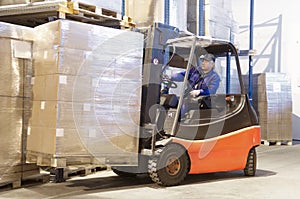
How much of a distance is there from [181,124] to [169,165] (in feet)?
1.68

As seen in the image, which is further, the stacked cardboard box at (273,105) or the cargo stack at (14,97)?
the stacked cardboard box at (273,105)

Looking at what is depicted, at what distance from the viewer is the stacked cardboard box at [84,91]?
4.43 m

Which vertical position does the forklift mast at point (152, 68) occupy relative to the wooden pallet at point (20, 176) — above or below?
above

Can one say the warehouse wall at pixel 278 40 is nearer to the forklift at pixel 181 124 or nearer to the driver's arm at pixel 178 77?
the forklift at pixel 181 124

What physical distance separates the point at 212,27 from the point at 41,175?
5.26 metres

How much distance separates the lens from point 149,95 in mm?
5227

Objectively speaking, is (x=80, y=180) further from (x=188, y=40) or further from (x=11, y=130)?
(x=188, y=40)

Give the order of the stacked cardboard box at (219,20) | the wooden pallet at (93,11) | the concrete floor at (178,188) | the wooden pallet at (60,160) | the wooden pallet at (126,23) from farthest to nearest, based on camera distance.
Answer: the stacked cardboard box at (219,20) < the wooden pallet at (126,23) < the wooden pallet at (93,11) < the concrete floor at (178,188) < the wooden pallet at (60,160)

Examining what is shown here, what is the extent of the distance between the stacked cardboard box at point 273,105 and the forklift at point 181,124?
4989 millimetres

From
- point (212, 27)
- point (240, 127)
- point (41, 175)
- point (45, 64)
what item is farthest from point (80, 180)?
point (212, 27)

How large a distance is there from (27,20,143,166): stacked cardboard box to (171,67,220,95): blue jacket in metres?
0.78

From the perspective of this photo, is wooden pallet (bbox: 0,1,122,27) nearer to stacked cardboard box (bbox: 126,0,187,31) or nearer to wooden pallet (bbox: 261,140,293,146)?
stacked cardboard box (bbox: 126,0,187,31)

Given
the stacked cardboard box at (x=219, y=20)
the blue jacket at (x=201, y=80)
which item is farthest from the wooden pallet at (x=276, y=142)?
the blue jacket at (x=201, y=80)

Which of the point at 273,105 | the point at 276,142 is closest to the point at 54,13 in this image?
the point at 273,105
